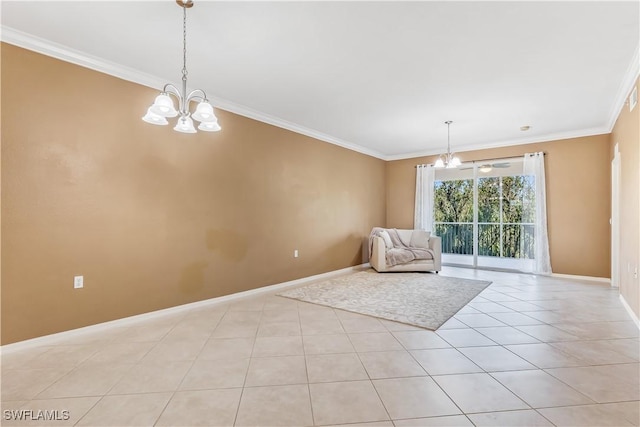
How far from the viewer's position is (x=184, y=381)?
6.69ft

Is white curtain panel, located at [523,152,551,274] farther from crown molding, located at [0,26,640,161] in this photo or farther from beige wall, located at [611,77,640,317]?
beige wall, located at [611,77,640,317]

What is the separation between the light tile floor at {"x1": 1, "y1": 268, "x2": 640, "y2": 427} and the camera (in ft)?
5.61

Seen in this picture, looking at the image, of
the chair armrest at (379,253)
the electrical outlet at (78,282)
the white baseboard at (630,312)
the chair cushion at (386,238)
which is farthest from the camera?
the chair cushion at (386,238)

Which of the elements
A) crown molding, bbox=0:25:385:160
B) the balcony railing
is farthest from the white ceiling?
the balcony railing

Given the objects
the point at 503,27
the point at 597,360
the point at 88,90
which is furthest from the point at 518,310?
the point at 88,90

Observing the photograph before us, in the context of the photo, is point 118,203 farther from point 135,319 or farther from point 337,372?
point 337,372

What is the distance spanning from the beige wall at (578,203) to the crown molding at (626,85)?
2.79 feet

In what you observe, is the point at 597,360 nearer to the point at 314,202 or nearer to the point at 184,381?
the point at 184,381

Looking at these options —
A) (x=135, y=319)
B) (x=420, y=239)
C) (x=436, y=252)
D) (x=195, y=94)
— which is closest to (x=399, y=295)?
(x=436, y=252)

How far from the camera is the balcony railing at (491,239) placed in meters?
5.91

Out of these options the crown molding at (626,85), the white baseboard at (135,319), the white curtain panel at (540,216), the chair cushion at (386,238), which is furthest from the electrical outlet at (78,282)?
the white curtain panel at (540,216)

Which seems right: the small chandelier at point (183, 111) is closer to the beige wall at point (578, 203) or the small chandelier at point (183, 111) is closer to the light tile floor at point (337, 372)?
the light tile floor at point (337, 372)

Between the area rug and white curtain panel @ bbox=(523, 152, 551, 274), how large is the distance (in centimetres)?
150

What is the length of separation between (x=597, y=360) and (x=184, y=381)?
304cm
